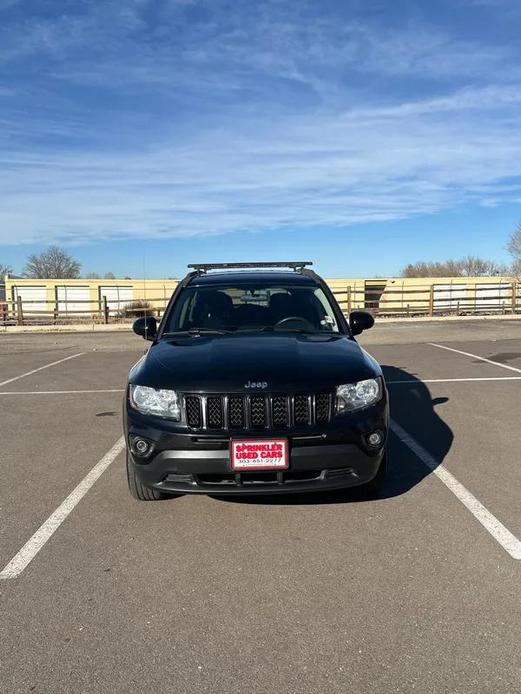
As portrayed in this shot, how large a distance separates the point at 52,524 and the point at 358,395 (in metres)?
2.25

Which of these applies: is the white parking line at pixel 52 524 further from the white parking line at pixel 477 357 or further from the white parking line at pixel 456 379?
the white parking line at pixel 477 357

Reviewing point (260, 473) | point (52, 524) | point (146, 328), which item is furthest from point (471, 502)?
point (146, 328)

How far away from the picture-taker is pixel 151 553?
11.7ft

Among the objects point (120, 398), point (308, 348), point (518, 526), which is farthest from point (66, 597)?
point (120, 398)

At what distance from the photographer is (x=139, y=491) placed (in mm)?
4230

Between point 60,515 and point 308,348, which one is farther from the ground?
point 308,348

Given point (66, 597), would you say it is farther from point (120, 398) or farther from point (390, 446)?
point (120, 398)

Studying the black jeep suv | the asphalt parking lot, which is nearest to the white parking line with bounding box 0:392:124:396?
the asphalt parking lot

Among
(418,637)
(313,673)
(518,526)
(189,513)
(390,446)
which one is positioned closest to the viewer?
(313,673)

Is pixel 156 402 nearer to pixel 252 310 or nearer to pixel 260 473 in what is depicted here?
pixel 260 473

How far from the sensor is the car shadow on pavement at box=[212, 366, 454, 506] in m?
4.32

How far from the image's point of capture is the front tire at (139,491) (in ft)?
13.5

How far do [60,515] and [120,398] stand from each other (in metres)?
4.49

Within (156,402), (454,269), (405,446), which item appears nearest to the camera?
(156,402)
